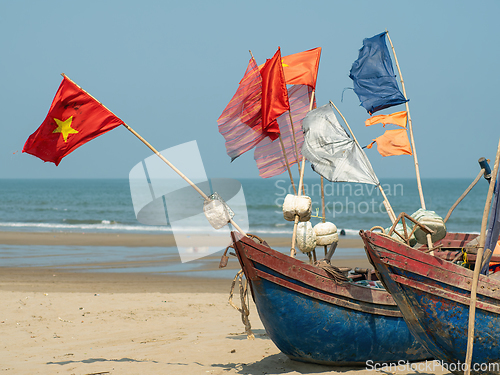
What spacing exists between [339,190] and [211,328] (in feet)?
238

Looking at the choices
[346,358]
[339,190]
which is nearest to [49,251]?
[346,358]

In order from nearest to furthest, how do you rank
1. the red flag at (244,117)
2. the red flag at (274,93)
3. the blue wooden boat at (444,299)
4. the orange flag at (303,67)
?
the blue wooden boat at (444,299) → the red flag at (274,93) → the red flag at (244,117) → the orange flag at (303,67)

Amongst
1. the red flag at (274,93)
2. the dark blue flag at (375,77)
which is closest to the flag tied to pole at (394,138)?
the dark blue flag at (375,77)

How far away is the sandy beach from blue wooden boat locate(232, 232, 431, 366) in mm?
250

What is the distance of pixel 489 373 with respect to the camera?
4.62 meters

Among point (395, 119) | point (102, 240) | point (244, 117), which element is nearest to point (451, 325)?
point (395, 119)

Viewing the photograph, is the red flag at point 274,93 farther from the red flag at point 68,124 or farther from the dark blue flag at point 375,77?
the red flag at point 68,124

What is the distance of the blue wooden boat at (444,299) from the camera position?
4496mm

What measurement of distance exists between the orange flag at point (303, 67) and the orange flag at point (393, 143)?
137cm

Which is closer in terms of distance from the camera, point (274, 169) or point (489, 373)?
point (489, 373)

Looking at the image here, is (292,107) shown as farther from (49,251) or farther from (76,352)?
(49,251)

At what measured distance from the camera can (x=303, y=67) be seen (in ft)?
24.3

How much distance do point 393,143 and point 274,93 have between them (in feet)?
6.70

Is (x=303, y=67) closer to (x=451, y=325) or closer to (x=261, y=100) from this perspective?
(x=261, y=100)
